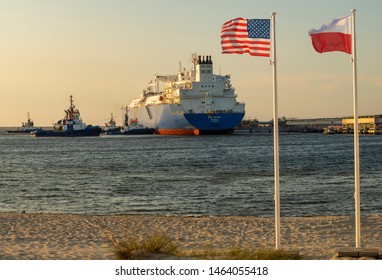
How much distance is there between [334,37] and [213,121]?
95.8m

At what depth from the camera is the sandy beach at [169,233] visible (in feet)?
38.2

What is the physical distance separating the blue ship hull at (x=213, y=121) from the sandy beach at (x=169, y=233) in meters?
86.8

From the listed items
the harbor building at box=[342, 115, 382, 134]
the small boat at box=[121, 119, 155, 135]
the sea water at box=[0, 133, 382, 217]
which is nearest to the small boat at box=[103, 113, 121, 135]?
the small boat at box=[121, 119, 155, 135]

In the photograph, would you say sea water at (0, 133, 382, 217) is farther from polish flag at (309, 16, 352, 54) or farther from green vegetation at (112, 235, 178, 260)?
polish flag at (309, 16, 352, 54)

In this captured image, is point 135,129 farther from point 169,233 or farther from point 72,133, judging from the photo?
point 169,233

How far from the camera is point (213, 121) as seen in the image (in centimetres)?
10569

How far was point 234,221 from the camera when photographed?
653 inches

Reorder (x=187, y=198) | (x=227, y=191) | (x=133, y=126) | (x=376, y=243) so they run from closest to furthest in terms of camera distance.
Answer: (x=376, y=243)
(x=187, y=198)
(x=227, y=191)
(x=133, y=126)

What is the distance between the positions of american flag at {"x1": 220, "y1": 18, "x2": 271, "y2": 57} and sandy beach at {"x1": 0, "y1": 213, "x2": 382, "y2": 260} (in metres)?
3.43

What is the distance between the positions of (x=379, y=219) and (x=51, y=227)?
26.2ft

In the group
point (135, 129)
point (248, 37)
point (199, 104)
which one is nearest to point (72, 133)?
point (135, 129)

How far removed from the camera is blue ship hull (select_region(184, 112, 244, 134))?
104 m

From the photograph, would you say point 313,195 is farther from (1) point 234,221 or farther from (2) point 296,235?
(2) point 296,235
